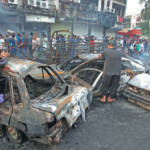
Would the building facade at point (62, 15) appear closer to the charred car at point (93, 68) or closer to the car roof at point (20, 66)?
the charred car at point (93, 68)

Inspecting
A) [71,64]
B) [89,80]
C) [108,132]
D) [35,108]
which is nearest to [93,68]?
[89,80]

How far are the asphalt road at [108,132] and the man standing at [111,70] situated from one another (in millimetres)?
574

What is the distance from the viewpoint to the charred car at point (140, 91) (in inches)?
167

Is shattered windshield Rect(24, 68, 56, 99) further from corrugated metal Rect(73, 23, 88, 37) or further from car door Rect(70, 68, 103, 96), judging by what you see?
corrugated metal Rect(73, 23, 88, 37)

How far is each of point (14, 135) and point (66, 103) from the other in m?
1.18

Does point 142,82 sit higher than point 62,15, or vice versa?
point 62,15

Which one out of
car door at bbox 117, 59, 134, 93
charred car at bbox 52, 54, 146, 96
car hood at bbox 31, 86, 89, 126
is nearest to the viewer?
car hood at bbox 31, 86, 89, 126

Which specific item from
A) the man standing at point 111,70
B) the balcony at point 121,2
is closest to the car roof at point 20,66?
the man standing at point 111,70

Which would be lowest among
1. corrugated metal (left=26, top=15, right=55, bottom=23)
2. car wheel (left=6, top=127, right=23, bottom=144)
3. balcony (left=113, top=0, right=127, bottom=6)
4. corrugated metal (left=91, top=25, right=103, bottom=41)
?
car wheel (left=6, top=127, right=23, bottom=144)

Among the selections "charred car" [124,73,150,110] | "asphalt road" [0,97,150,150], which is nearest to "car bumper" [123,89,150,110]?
"charred car" [124,73,150,110]

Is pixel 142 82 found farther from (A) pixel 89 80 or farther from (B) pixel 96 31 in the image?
(B) pixel 96 31

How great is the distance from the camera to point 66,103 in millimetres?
2844

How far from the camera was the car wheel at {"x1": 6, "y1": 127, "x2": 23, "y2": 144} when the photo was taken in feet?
9.28

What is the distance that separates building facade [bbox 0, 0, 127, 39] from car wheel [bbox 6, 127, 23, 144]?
14.3 metres
